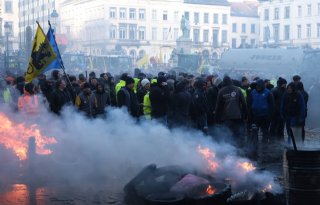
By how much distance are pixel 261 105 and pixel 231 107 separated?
1259mm

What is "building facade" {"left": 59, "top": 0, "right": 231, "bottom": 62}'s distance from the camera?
82.8 meters

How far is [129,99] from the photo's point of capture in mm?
11266

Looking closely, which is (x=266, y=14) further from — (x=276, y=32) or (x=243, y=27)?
(x=243, y=27)

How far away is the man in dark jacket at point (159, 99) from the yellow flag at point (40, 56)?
2380 millimetres

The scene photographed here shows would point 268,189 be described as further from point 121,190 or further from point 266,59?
point 266,59

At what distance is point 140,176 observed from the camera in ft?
26.3

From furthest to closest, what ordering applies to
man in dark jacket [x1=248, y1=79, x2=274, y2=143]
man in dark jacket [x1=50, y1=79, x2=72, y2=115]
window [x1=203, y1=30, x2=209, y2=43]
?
window [x1=203, y1=30, x2=209, y2=43] → man in dark jacket [x1=248, y1=79, x2=274, y2=143] → man in dark jacket [x1=50, y1=79, x2=72, y2=115]

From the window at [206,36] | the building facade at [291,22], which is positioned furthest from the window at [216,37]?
the building facade at [291,22]

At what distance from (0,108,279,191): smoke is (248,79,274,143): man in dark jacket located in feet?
8.02

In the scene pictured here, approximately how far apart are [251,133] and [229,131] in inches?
47.3

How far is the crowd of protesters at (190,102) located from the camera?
11164 mm

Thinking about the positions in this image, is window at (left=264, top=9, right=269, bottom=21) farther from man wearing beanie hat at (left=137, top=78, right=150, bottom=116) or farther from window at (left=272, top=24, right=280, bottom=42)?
man wearing beanie hat at (left=137, top=78, right=150, bottom=116)

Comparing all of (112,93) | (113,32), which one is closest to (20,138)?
(112,93)

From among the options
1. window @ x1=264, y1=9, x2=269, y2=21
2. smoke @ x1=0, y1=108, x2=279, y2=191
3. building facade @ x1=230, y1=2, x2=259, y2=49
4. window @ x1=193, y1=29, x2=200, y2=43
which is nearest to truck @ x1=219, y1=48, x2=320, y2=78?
smoke @ x1=0, y1=108, x2=279, y2=191
